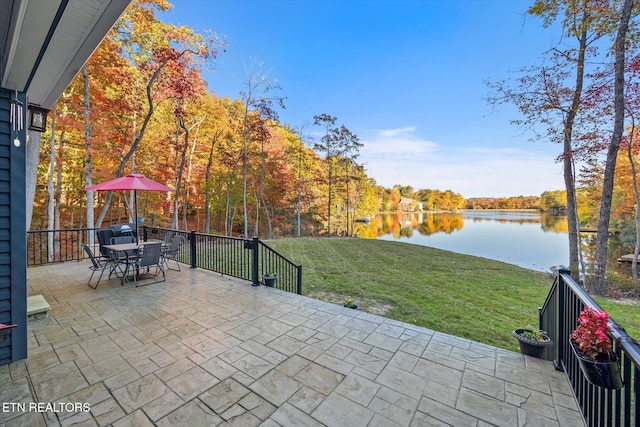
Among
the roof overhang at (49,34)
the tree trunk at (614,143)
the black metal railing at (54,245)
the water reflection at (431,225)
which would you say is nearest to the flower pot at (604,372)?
the roof overhang at (49,34)

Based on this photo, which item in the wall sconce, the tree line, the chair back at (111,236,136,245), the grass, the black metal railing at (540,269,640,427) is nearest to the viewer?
the black metal railing at (540,269,640,427)

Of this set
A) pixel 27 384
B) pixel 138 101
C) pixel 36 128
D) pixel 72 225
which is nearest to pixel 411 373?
pixel 27 384

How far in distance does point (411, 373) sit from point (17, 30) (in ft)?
13.6

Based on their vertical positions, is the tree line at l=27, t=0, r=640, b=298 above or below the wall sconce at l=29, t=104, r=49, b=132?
above

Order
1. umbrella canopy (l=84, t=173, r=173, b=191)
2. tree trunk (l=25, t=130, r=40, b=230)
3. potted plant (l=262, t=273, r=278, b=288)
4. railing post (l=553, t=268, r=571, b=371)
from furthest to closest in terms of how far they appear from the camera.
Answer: tree trunk (l=25, t=130, r=40, b=230), umbrella canopy (l=84, t=173, r=173, b=191), potted plant (l=262, t=273, r=278, b=288), railing post (l=553, t=268, r=571, b=371)

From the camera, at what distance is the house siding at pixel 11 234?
2.32m

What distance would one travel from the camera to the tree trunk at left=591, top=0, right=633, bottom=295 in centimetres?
593

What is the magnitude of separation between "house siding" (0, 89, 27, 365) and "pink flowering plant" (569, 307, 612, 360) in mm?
4447

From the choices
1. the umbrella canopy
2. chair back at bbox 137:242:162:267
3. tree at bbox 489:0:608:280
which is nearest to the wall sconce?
the umbrella canopy

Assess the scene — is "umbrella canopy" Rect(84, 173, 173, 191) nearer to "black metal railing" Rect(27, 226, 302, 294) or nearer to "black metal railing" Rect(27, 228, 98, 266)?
"black metal railing" Rect(27, 226, 302, 294)

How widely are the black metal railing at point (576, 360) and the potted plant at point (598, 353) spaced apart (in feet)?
0.10

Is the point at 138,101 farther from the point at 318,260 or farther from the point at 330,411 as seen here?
the point at 330,411

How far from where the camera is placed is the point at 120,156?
10516mm

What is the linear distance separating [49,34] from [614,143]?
10710mm
